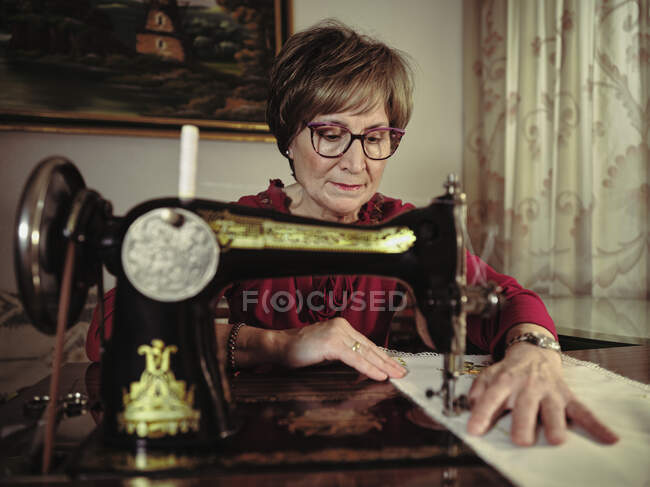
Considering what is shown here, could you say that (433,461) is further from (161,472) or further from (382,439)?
(161,472)

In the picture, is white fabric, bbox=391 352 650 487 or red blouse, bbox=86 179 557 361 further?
red blouse, bbox=86 179 557 361

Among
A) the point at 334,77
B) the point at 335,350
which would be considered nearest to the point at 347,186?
the point at 334,77

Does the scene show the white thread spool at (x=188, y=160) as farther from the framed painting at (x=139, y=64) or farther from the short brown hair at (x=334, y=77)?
the framed painting at (x=139, y=64)

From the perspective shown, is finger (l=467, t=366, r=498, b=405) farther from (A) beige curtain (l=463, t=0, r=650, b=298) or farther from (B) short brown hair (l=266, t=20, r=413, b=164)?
(A) beige curtain (l=463, t=0, r=650, b=298)

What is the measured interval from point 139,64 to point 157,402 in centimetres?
226

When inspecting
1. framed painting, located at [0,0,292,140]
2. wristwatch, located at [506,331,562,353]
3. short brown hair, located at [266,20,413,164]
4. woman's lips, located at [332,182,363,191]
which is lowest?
wristwatch, located at [506,331,562,353]

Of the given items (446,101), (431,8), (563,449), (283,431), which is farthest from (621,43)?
(283,431)

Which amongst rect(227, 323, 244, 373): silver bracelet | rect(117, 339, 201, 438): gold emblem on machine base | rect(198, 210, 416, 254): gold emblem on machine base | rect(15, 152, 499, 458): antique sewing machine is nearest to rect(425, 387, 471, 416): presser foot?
rect(15, 152, 499, 458): antique sewing machine

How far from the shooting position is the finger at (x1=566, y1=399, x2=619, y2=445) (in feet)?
1.87

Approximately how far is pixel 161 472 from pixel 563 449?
48cm

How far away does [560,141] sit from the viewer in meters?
2.14

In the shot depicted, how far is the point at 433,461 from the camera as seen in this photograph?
531mm

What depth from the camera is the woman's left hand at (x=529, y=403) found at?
58cm

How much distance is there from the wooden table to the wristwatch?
0.31m
